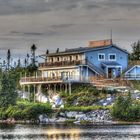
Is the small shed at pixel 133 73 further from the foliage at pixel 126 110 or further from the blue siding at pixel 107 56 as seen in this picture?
the foliage at pixel 126 110

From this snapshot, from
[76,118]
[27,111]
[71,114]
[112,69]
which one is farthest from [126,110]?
[112,69]

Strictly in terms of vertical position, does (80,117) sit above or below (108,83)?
below

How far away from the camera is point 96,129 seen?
8300 cm

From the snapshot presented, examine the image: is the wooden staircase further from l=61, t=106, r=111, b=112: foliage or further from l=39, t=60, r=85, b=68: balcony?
l=61, t=106, r=111, b=112: foliage

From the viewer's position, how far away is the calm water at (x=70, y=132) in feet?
241

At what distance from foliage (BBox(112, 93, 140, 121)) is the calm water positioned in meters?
5.97

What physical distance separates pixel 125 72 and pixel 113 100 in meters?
16.7

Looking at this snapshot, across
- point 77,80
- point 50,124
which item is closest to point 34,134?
point 50,124

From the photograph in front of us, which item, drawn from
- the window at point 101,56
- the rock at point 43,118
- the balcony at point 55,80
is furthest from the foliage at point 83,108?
the window at point 101,56

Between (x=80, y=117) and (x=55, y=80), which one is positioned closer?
(x=80, y=117)

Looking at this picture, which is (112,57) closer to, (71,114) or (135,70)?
(135,70)

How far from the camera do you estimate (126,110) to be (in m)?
92.8

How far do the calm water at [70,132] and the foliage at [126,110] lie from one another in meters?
5.97

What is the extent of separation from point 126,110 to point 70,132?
15.1 m
